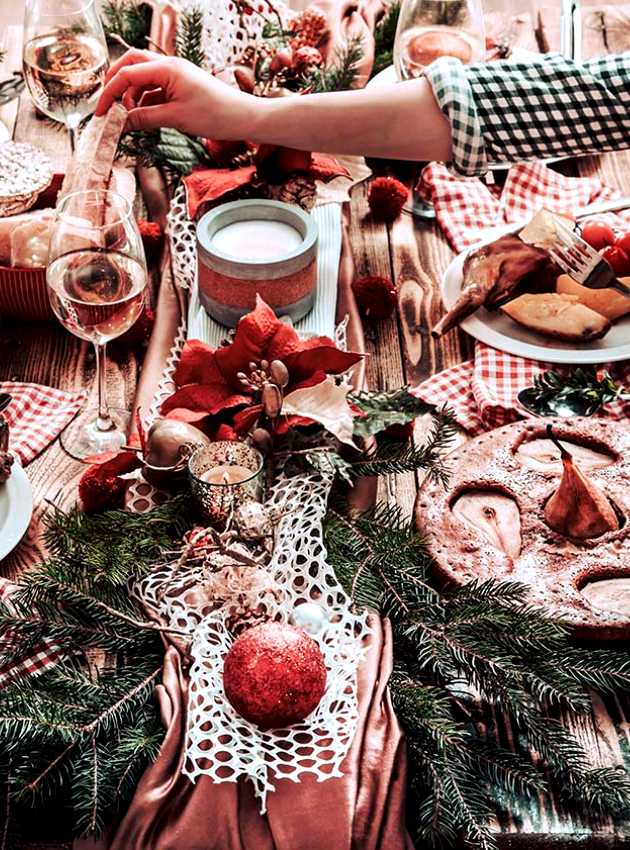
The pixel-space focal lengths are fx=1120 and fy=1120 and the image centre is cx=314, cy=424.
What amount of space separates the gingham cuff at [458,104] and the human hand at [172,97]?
0.76ft

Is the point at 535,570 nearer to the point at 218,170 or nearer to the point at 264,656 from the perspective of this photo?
the point at 264,656

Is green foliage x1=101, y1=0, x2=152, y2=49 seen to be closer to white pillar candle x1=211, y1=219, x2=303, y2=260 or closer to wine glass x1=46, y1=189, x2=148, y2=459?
white pillar candle x1=211, y1=219, x2=303, y2=260

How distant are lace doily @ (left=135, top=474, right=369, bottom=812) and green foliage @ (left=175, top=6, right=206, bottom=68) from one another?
0.88 metres

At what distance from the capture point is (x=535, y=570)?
1.06m

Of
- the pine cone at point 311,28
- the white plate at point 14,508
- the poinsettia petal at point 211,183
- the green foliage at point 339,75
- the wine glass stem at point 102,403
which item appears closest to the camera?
the white plate at point 14,508

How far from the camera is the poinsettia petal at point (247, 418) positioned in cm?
112

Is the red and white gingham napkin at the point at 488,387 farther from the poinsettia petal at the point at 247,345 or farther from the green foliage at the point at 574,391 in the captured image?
the poinsettia petal at the point at 247,345

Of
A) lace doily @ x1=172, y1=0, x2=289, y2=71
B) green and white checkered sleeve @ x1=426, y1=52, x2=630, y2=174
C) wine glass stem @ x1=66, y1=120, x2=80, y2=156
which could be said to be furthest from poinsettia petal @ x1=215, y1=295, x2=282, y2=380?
lace doily @ x1=172, y1=0, x2=289, y2=71

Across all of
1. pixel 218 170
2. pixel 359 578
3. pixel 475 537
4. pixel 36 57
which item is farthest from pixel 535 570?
pixel 36 57

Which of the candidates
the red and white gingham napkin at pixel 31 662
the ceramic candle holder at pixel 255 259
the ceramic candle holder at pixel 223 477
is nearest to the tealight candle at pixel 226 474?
the ceramic candle holder at pixel 223 477

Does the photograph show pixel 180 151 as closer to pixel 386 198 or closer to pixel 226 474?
pixel 386 198

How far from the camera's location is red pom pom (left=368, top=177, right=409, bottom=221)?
1.65m

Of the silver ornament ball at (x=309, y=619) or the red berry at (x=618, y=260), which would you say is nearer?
the silver ornament ball at (x=309, y=619)

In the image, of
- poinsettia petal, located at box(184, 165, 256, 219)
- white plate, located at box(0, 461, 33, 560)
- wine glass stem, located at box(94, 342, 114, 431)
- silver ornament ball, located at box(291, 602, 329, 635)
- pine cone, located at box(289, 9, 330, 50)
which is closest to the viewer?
silver ornament ball, located at box(291, 602, 329, 635)
